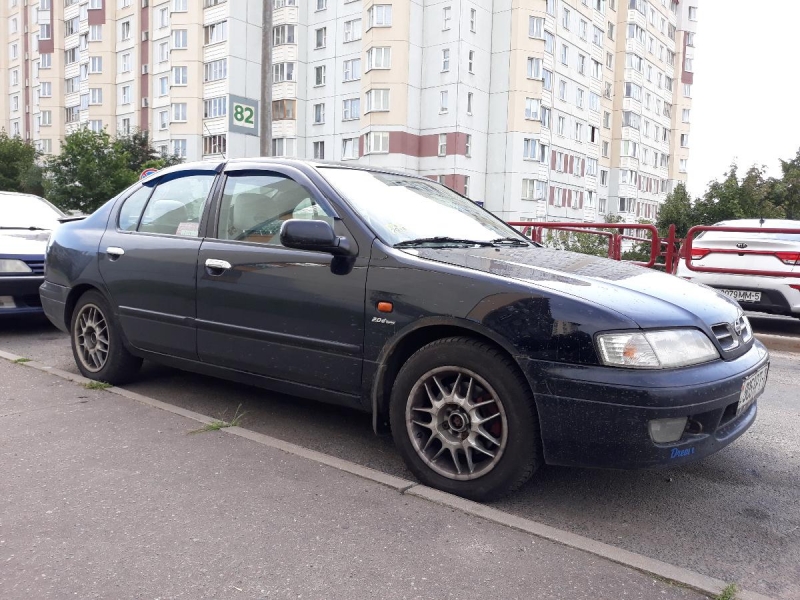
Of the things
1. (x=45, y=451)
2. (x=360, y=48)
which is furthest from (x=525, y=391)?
(x=360, y=48)

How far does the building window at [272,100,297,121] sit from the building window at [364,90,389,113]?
6.57 metres

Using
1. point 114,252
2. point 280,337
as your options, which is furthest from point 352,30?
point 280,337

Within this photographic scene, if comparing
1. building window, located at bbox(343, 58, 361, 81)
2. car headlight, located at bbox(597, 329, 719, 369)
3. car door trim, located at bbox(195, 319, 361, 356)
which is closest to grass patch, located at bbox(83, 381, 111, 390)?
car door trim, located at bbox(195, 319, 361, 356)

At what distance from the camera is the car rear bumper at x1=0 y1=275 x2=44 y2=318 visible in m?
7.25

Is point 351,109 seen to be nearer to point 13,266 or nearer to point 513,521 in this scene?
point 13,266

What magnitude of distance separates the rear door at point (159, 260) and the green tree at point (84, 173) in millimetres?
37087

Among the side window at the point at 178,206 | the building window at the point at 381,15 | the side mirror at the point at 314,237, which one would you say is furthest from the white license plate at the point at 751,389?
the building window at the point at 381,15

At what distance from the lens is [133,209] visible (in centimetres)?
521

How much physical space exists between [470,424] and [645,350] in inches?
32.8

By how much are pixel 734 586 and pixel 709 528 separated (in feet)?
2.00

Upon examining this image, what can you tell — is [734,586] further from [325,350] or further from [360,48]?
[360,48]

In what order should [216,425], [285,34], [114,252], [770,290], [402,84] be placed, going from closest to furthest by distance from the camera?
1. [216,425]
2. [114,252]
3. [770,290]
4. [402,84]
5. [285,34]

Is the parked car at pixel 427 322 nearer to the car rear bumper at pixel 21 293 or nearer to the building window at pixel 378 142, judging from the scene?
the car rear bumper at pixel 21 293

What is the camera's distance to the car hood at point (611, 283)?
3152mm
